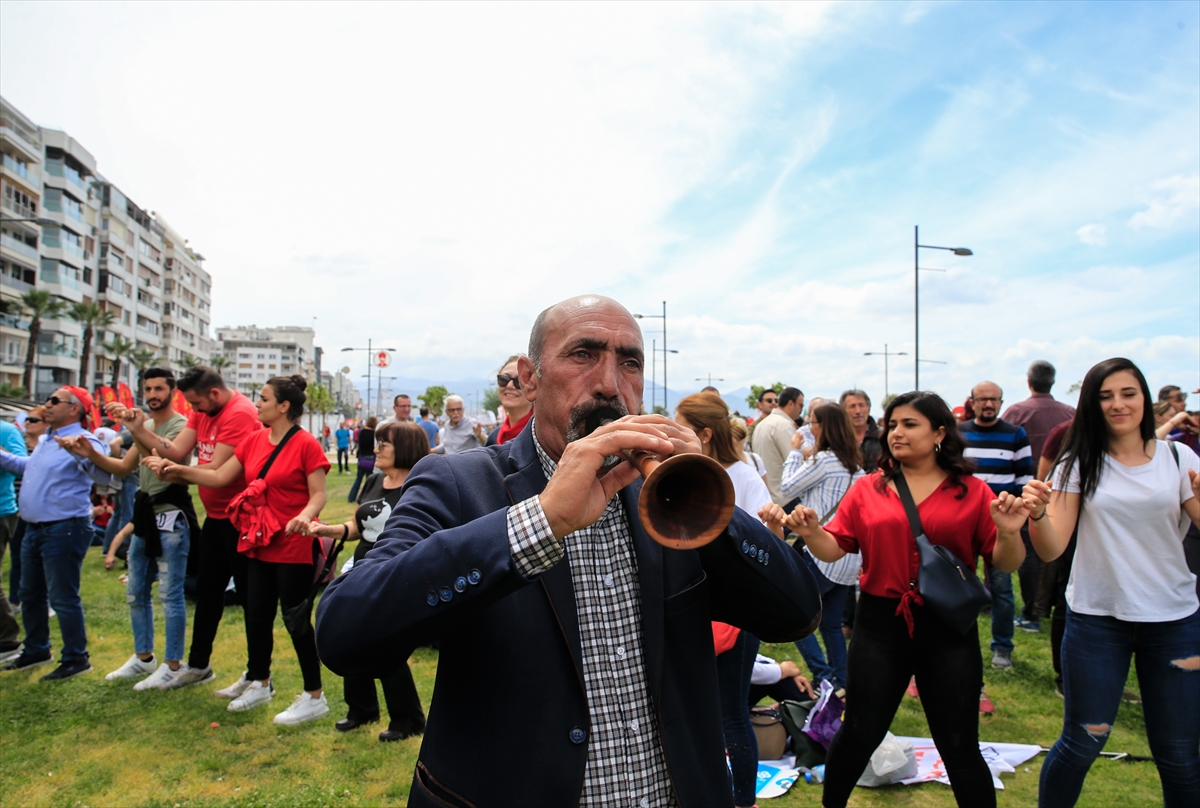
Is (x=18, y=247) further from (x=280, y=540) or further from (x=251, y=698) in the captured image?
(x=280, y=540)

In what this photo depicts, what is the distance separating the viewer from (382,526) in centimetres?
512

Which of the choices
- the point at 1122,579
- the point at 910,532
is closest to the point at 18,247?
the point at 910,532

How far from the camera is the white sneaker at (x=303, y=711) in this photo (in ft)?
17.5

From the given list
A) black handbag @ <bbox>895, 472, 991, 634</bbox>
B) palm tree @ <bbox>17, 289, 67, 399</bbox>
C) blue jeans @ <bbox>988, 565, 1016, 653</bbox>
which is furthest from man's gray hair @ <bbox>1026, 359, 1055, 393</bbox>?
palm tree @ <bbox>17, 289, 67, 399</bbox>

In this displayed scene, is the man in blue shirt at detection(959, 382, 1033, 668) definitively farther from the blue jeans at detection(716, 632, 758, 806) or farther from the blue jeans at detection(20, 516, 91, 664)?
the blue jeans at detection(20, 516, 91, 664)

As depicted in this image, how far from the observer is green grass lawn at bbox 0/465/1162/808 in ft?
14.2

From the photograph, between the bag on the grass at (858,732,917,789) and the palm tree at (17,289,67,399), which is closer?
the bag on the grass at (858,732,917,789)

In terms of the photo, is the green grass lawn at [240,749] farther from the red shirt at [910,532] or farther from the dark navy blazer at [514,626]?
the dark navy blazer at [514,626]

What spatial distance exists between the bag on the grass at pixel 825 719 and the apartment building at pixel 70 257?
5900 centimetres

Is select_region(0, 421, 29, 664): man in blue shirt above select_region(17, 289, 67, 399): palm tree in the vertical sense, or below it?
below

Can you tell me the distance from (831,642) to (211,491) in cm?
514

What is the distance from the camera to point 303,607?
5203 mm

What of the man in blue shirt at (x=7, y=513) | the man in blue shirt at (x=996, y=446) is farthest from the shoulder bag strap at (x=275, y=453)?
the man in blue shirt at (x=996, y=446)

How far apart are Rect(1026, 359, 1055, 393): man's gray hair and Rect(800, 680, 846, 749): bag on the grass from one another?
4711 mm
